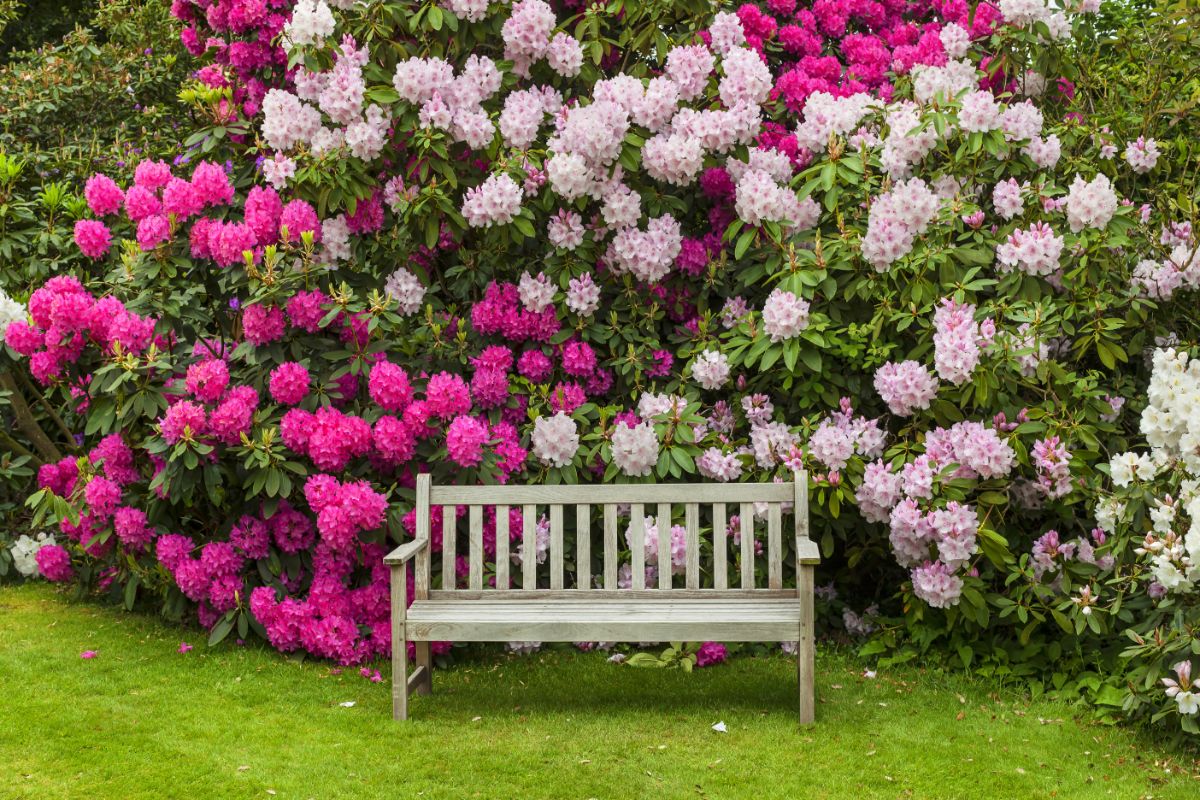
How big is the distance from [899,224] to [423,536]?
2.20 meters

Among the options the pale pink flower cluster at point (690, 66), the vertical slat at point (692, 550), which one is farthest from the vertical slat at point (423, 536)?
the pale pink flower cluster at point (690, 66)

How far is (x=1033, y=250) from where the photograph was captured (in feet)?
16.4

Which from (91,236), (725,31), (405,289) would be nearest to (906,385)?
(725,31)

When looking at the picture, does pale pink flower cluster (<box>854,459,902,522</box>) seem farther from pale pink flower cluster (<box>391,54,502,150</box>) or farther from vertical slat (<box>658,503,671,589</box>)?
pale pink flower cluster (<box>391,54,502,150</box>)

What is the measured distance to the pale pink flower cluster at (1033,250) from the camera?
4.98 meters

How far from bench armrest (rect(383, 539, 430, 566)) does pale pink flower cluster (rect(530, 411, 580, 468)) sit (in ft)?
2.39

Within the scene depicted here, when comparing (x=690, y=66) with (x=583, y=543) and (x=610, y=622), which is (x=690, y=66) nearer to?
(x=583, y=543)

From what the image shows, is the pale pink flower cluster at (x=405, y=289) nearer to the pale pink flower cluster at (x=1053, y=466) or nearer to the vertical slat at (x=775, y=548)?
the vertical slat at (x=775, y=548)

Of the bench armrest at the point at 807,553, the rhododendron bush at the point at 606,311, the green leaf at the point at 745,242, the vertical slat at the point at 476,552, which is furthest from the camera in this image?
the green leaf at the point at 745,242

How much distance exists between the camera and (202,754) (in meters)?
4.15

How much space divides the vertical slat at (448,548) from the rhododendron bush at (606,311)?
0.28 metres

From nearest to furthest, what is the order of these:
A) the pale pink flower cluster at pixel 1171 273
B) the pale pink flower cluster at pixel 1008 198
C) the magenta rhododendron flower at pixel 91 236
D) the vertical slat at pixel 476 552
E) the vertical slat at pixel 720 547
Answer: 1. the vertical slat at pixel 720 547
2. the vertical slat at pixel 476 552
3. the pale pink flower cluster at pixel 1171 273
4. the pale pink flower cluster at pixel 1008 198
5. the magenta rhododendron flower at pixel 91 236

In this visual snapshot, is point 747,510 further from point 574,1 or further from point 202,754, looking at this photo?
point 574,1

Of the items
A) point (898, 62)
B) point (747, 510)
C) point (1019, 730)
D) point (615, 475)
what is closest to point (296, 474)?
point (615, 475)
